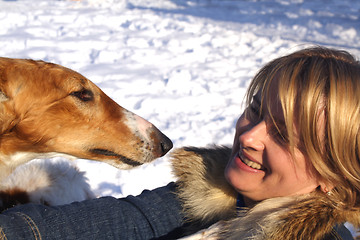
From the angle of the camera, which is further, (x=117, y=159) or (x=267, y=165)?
(x=117, y=159)

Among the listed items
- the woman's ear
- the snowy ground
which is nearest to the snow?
the snowy ground

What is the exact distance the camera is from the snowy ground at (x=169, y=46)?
15.6 ft

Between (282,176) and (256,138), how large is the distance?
0.66 ft

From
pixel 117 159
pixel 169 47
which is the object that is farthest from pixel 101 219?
pixel 169 47

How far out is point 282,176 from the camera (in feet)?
5.49

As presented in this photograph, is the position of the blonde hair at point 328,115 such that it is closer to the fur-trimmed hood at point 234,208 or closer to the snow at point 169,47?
the fur-trimmed hood at point 234,208

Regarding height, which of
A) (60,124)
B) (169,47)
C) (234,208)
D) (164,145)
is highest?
(60,124)

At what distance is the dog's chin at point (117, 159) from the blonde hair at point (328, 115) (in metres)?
0.96

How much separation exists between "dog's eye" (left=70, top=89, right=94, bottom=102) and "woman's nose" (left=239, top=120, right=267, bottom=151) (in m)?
0.94

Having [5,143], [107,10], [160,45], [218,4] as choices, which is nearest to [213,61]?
[160,45]

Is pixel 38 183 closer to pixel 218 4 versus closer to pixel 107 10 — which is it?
pixel 107 10

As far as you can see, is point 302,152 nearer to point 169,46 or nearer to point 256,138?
point 256,138

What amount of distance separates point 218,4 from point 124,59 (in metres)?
6.66

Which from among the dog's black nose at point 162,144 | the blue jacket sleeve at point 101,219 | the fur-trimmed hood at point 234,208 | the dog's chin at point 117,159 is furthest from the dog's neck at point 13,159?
the fur-trimmed hood at point 234,208
